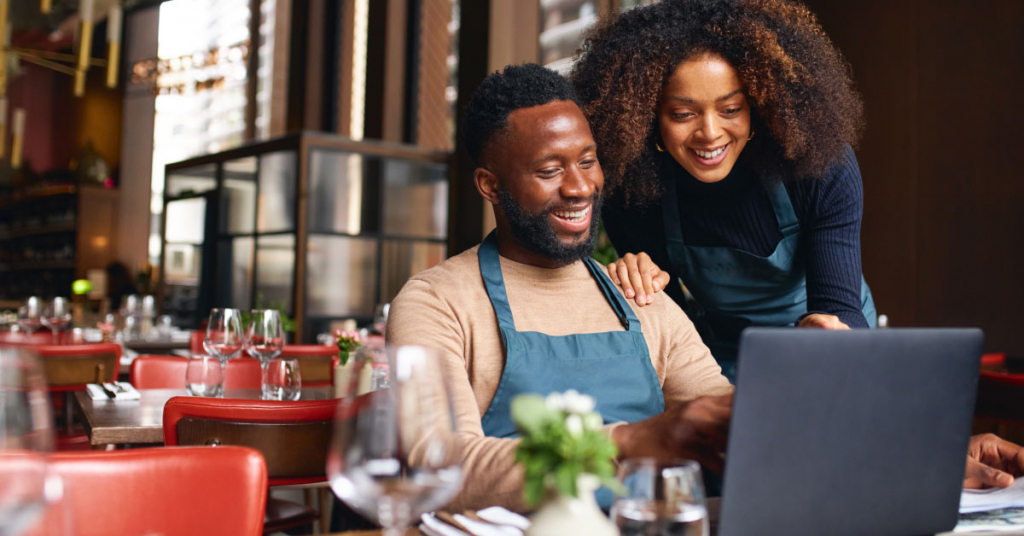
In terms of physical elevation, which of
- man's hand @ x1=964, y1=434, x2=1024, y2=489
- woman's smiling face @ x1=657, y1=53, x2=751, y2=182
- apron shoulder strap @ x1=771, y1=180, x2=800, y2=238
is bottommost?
man's hand @ x1=964, y1=434, x2=1024, y2=489

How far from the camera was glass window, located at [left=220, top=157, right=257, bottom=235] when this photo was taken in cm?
681

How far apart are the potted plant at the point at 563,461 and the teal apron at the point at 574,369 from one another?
2.06ft

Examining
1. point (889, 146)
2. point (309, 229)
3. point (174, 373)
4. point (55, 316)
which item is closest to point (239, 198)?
point (309, 229)

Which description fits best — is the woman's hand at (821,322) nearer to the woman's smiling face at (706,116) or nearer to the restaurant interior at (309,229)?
the woman's smiling face at (706,116)

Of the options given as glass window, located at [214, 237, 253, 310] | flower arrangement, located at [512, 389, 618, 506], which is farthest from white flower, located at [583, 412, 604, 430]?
glass window, located at [214, 237, 253, 310]

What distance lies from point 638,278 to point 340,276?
5.07m

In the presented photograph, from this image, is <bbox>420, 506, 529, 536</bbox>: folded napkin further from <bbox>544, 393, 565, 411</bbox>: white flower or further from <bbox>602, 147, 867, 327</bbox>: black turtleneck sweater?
<bbox>602, 147, 867, 327</bbox>: black turtleneck sweater

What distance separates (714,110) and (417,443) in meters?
1.14

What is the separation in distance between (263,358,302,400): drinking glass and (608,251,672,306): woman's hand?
1.08 meters

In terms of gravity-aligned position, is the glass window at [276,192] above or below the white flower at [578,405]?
above

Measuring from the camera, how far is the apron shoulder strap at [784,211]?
1.70 metres

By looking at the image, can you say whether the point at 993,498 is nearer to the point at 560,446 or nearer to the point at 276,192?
the point at 560,446

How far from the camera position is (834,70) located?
1.77 meters

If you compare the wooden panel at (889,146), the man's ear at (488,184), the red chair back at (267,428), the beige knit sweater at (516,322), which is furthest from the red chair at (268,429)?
the wooden panel at (889,146)
